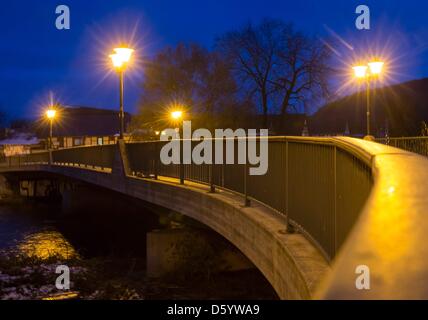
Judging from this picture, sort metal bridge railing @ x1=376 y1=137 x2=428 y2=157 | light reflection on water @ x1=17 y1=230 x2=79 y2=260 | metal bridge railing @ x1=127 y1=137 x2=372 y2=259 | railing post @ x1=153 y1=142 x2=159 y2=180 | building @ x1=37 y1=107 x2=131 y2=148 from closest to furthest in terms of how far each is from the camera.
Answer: metal bridge railing @ x1=127 y1=137 x2=372 y2=259, railing post @ x1=153 y1=142 x2=159 y2=180, metal bridge railing @ x1=376 y1=137 x2=428 y2=157, light reflection on water @ x1=17 y1=230 x2=79 y2=260, building @ x1=37 y1=107 x2=131 y2=148

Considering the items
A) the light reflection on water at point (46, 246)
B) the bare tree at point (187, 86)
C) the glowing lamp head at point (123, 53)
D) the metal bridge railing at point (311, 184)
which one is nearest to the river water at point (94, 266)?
the light reflection on water at point (46, 246)

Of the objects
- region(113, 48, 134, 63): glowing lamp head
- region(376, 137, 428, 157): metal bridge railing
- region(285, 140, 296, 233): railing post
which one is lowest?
region(285, 140, 296, 233): railing post

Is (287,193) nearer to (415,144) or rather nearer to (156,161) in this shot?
(156,161)

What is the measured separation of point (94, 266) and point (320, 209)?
1313 cm

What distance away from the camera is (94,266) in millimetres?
17641

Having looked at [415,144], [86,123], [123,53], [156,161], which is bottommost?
[156,161]

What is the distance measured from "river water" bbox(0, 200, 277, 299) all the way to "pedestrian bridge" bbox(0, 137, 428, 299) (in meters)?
2.42

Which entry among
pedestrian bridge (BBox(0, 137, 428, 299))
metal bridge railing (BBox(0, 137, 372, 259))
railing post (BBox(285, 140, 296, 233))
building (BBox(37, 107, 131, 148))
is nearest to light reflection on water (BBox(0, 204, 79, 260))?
pedestrian bridge (BBox(0, 137, 428, 299))

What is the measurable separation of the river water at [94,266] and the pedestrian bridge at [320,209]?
7.95 feet

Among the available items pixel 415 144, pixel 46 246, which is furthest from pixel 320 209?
pixel 46 246

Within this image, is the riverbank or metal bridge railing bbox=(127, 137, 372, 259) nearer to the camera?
metal bridge railing bbox=(127, 137, 372, 259)

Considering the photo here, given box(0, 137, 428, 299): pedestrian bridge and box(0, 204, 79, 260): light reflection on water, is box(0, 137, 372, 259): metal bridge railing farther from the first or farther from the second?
box(0, 204, 79, 260): light reflection on water

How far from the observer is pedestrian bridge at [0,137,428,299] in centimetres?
158

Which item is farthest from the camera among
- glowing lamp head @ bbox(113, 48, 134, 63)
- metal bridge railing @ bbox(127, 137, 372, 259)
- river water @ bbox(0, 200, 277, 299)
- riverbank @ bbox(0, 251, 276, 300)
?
glowing lamp head @ bbox(113, 48, 134, 63)
